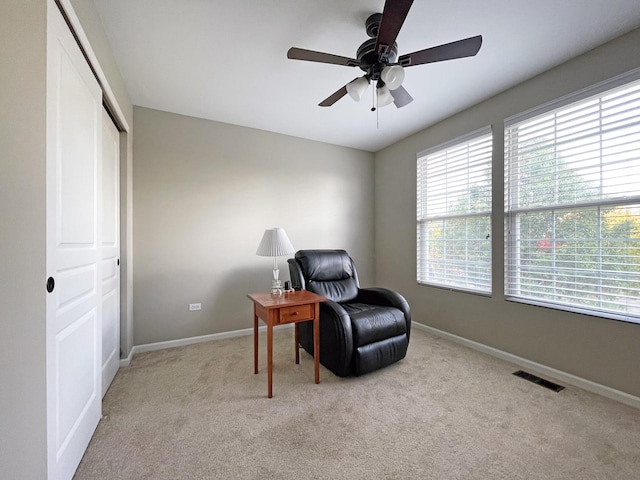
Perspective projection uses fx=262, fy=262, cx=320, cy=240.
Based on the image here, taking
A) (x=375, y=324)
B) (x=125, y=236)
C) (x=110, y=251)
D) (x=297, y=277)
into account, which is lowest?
(x=375, y=324)

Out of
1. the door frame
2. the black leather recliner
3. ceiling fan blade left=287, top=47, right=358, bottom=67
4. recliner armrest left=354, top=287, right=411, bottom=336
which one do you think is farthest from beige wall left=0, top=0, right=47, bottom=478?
recliner armrest left=354, top=287, right=411, bottom=336

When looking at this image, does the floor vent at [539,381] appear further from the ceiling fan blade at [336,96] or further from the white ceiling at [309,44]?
the ceiling fan blade at [336,96]

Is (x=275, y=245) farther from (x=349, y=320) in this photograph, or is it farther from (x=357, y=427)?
(x=357, y=427)

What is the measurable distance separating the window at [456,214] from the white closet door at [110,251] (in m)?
3.35

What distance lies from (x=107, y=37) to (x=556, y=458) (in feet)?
12.6

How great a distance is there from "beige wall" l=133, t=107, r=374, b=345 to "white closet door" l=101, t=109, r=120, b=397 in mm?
412

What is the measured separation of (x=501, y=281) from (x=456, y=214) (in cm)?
87

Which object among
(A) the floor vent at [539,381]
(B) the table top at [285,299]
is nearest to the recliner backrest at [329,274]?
(B) the table top at [285,299]

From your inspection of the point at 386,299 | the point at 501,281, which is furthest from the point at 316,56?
the point at 501,281

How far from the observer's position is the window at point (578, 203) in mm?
1877

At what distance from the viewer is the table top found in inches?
79.4

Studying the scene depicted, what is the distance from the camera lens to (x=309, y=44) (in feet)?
6.48

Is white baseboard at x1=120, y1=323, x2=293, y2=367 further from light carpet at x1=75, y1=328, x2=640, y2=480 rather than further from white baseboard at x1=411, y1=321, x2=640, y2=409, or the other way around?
white baseboard at x1=411, y1=321, x2=640, y2=409

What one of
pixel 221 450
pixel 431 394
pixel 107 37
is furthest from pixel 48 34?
pixel 431 394
